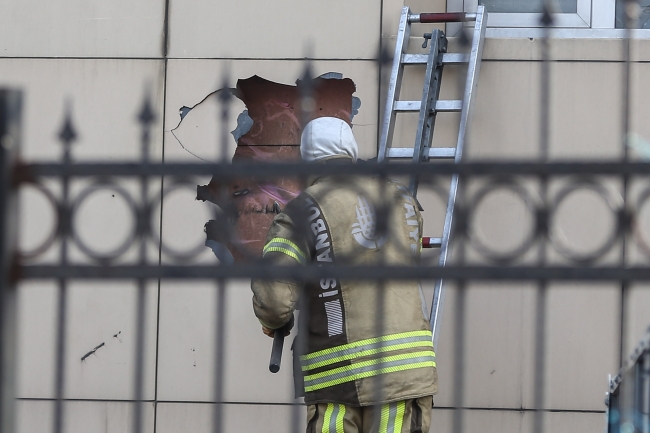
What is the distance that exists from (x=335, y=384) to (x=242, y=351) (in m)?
1.41

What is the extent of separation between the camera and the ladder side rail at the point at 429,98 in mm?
4152

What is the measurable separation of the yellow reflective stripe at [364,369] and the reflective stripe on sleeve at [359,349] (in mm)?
27

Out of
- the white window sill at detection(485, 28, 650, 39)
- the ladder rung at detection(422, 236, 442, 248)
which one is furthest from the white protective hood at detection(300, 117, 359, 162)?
the white window sill at detection(485, 28, 650, 39)

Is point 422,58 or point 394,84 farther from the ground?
point 422,58

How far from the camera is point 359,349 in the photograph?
313cm

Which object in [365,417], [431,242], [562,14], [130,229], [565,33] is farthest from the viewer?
[562,14]

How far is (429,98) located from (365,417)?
5.38ft

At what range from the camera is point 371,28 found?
4.61 m

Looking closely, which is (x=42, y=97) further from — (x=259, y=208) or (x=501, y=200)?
(x=501, y=200)

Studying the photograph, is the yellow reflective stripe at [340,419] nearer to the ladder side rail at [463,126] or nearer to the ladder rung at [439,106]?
the ladder side rail at [463,126]

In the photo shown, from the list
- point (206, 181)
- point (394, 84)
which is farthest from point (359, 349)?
point (206, 181)

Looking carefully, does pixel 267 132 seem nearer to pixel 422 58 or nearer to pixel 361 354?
pixel 422 58

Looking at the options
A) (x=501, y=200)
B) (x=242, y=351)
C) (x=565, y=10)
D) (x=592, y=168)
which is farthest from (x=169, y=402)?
(x=592, y=168)

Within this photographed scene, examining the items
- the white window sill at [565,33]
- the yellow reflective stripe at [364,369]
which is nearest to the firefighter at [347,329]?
the yellow reflective stripe at [364,369]
